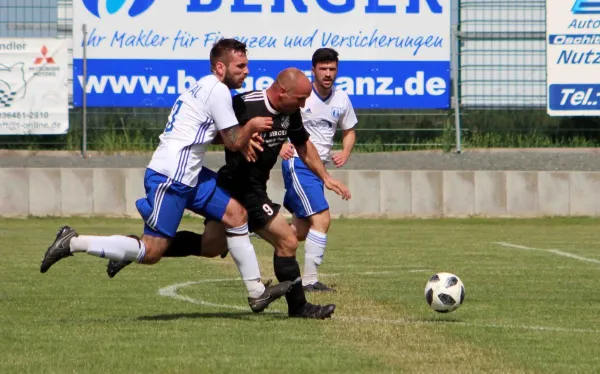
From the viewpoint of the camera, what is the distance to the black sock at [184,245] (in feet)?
31.8

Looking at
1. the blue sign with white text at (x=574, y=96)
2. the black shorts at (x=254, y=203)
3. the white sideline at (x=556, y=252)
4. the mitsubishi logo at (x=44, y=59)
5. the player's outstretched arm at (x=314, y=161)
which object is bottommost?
the white sideline at (x=556, y=252)

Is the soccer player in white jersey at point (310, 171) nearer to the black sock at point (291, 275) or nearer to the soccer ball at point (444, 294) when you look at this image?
the black sock at point (291, 275)

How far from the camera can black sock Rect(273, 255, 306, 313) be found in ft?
31.3

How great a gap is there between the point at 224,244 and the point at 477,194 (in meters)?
13.0

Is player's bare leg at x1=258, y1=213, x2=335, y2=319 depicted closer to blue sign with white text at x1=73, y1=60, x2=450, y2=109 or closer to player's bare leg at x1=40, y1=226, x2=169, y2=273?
player's bare leg at x1=40, y1=226, x2=169, y2=273

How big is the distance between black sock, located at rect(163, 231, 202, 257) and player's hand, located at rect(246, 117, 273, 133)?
1093 mm

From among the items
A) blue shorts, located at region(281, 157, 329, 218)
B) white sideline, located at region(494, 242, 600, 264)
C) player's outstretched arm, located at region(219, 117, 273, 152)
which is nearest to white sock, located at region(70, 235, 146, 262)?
player's outstretched arm, located at region(219, 117, 273, 152)

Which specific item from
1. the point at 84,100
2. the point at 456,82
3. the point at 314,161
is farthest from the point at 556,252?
the point at 84,100

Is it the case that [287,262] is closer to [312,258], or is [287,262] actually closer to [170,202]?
[170,202]

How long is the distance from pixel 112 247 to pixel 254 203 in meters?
1.08

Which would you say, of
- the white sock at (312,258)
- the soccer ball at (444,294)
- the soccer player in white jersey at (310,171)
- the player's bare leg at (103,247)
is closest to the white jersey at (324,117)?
the soccer player in white jersey at (310,171)

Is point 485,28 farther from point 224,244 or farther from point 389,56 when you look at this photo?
→ point 224,244

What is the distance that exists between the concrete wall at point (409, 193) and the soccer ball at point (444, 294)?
12.3 meters

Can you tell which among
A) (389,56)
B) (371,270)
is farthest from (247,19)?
(371,270)
